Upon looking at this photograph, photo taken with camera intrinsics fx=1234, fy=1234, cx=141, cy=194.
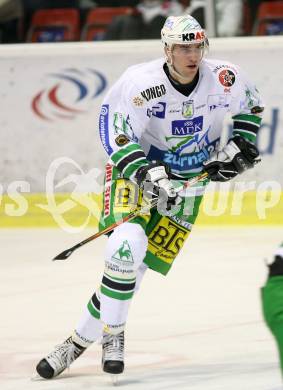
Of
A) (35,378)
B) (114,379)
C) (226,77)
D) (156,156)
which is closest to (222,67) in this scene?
(226,77)

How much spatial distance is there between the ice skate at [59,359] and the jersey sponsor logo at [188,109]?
1.09 meters

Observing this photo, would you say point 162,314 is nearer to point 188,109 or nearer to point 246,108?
point 246,108

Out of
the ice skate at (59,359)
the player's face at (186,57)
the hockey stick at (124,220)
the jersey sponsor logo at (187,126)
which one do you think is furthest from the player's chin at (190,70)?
the ice skate at (59,359)

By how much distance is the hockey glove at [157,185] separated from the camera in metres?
5.06

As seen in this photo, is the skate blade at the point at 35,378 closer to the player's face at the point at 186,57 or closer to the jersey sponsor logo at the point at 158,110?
the jersey sponsor logo at the point at 158,110

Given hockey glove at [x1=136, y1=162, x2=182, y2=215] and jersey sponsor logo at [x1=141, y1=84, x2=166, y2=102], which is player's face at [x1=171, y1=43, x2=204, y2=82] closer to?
jersey sponsor logo at [x1=141, y1=84, x2=166, y2=102]

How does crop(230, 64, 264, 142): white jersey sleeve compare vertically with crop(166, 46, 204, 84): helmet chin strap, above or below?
below

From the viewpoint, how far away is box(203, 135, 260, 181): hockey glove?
17.7 feet

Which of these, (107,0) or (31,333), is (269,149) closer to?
(107,0)

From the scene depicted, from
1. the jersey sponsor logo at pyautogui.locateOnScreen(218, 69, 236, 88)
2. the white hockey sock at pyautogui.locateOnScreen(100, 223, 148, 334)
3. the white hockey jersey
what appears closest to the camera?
the white hockey sock at pyautogui.locateOnScreen(100, 223, 148, 334)

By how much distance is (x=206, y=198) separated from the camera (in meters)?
9.04

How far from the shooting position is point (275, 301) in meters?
3.22

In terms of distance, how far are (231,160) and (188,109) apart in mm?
316

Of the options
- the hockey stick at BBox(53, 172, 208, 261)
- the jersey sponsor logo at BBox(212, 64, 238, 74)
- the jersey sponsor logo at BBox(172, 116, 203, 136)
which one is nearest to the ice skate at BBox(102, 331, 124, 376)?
the hockey stick at BBox(53, 172, 208, 261)
